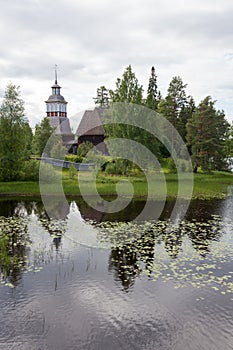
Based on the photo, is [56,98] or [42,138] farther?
[56,98]

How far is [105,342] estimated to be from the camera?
8.48 meters

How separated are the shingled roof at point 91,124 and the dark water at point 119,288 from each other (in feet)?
111

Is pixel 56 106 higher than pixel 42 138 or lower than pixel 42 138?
higher

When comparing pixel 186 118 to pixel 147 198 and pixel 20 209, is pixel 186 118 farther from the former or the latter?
pixel 20 209

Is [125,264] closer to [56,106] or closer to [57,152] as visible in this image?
[57,152]

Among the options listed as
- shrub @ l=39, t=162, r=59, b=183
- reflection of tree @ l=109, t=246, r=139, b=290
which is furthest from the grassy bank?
reflection of tree @ l=109, t=246, r=139, b=290

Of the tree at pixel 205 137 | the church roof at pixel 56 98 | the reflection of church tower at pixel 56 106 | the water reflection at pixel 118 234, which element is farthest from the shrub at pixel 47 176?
the church roof at pixel 56 98

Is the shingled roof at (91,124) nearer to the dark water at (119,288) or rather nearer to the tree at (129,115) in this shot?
the tree at (129,115)

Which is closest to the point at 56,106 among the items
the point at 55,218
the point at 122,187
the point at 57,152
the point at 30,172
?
the point at 57,152

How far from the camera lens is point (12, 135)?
108 feet

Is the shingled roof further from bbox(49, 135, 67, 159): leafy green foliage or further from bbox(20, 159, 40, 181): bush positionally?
bbox(20, 159, 40, 181): bush

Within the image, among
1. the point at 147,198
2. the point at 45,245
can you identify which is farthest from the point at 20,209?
the point at 147,198

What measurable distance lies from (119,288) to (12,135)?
25.0m

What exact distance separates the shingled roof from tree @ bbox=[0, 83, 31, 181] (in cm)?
1835
